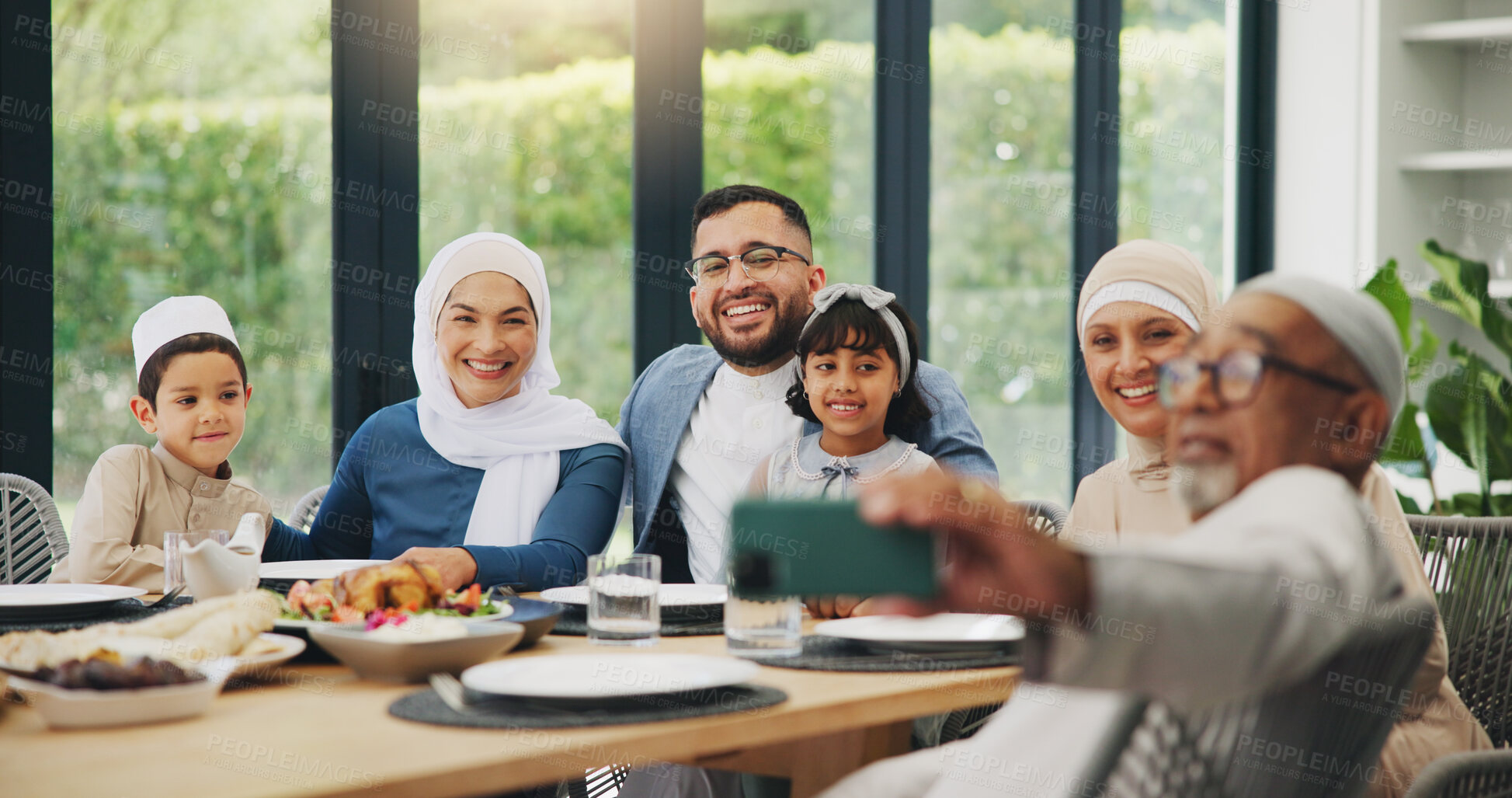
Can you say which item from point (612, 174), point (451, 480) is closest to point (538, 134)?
point (612, 174)

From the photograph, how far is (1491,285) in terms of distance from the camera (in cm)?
430

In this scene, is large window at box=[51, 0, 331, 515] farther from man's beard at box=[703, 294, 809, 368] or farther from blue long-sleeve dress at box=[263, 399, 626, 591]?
man's beard at box=[703, 294, 809, 368]

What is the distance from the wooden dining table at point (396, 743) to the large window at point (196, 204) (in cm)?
173

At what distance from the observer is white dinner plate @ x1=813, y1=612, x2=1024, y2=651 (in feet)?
4.59

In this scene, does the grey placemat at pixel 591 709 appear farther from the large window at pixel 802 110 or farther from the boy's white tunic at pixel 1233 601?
the large window at pixel 802 110

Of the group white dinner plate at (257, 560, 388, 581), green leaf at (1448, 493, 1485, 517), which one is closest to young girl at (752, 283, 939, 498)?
white dinner plate at (257, 560, 388, 581)

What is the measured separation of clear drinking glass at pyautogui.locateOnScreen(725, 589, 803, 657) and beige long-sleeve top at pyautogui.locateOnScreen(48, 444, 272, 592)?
1.01m

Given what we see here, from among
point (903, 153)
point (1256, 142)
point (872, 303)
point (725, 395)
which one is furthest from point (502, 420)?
point (1256, 142)

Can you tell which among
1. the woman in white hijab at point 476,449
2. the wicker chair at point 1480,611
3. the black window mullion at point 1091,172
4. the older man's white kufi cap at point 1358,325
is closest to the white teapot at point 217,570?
the woman in white hijab at point 476,449

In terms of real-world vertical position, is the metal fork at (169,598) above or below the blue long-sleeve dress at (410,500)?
below

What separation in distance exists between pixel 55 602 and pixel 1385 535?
1584 mm

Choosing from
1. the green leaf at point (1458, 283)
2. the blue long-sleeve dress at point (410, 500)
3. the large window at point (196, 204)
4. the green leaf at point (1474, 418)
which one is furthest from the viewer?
the green leaf at point (1458, 283)

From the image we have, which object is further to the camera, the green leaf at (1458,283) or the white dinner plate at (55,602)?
the green leaf at (1458,283)

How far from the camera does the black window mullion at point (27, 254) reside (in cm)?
260
